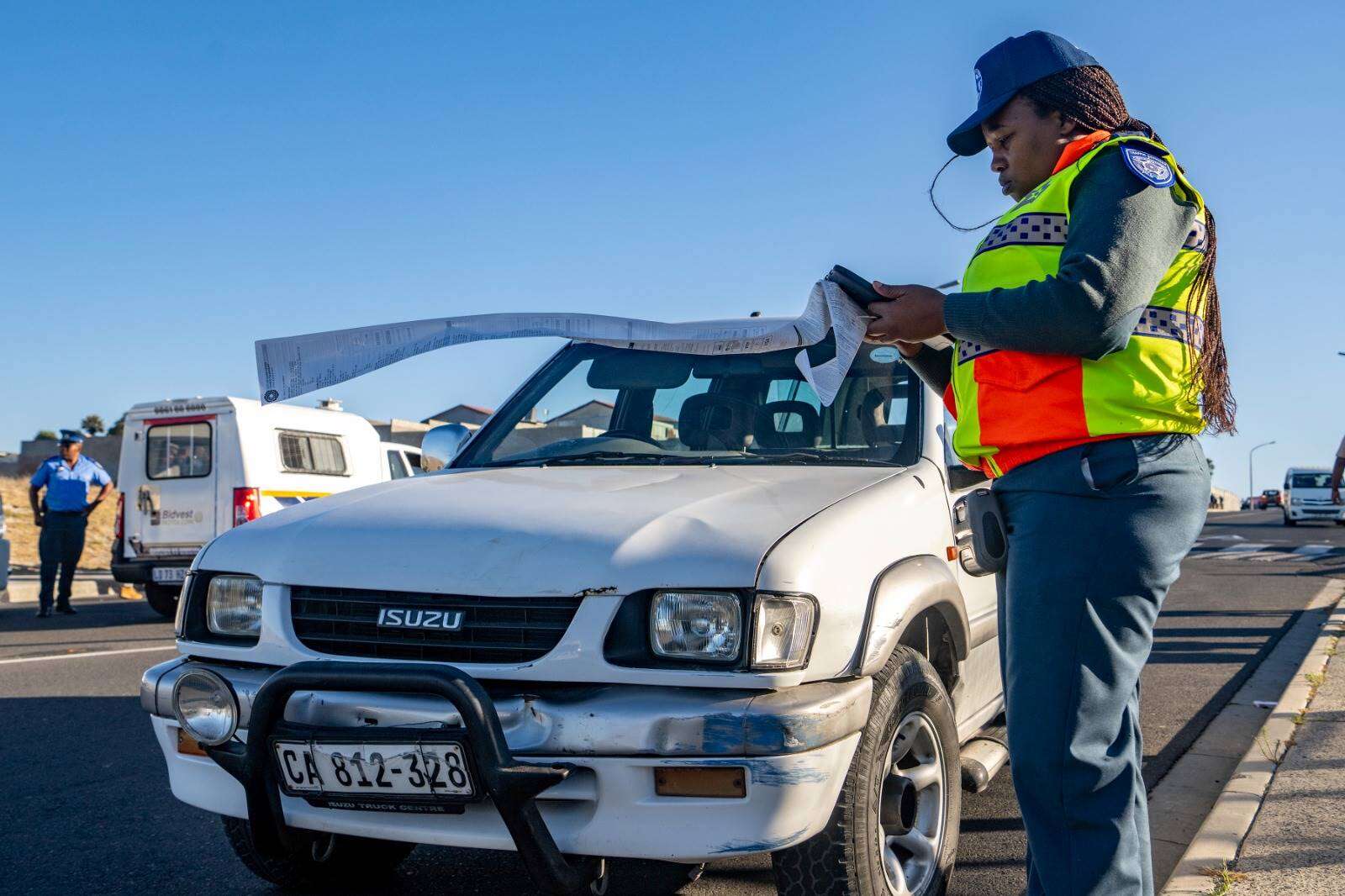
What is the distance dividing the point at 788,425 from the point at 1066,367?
1753 mm

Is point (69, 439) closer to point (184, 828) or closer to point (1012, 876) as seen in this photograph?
point (184, 828)

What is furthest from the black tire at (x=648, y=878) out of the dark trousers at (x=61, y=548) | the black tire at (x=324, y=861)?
the dark trousers at (x=61, y=548)

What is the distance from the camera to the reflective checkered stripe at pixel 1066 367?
2.21 metres

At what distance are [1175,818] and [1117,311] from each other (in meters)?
2.69

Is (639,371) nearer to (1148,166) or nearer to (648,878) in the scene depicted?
(648,878)

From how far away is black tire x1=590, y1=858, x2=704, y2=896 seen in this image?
3.48m

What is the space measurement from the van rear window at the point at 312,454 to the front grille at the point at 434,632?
10771mm

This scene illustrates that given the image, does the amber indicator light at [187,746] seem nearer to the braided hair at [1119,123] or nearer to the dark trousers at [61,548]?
the braided hair at [1119,123]

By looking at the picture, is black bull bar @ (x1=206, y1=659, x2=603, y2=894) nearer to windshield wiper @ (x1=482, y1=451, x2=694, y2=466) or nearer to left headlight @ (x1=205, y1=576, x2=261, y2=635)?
→ left headlight @ (x1=205, y1=576, x2=261, y2=635)

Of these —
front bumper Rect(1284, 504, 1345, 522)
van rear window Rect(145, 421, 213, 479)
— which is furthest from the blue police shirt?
front bumper Rect(1284, 504, 1345, 522)

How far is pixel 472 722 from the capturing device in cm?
248

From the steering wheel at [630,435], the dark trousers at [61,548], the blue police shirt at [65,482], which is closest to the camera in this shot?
the steering wheel at [630,435]

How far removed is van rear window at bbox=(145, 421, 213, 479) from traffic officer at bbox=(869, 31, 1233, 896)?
38.1 ft

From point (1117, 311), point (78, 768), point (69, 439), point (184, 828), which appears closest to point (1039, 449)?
point (1117, 311)
